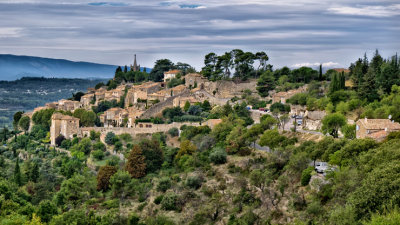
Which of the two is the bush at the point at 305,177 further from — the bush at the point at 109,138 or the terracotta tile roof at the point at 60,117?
the terracotta tile roof at the point at 60,117

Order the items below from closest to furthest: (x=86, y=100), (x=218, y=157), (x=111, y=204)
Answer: (x=111, y=204) → (x=218, y=157) → (x=86, y=100)

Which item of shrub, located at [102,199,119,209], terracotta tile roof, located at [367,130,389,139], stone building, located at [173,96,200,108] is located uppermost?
A: stone building, located at [173,96,200,108]

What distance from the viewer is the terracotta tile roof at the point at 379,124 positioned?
27.7 m

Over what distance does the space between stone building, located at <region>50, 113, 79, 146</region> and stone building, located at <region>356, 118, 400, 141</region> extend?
27443 mm

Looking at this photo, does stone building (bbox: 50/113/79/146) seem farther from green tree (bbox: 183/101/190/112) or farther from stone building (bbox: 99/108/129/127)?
green tree (bbox: 183/101/190/112)

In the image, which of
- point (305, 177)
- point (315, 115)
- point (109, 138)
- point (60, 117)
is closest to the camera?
point (305, 177)

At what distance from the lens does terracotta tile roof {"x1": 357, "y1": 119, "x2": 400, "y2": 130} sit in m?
27.7

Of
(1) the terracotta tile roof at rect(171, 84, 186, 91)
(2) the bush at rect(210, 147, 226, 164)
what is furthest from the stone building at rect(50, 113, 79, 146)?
(2) the bush at rect(210, 147, 226, 164)

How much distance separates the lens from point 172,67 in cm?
6606

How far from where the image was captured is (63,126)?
158 ft

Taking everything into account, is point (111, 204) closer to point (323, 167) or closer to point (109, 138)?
point (109, 138)

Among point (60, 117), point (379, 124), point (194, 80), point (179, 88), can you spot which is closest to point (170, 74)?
point (194, 80)

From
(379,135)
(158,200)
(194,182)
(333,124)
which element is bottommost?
(158,200)

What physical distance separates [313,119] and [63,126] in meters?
23.1
